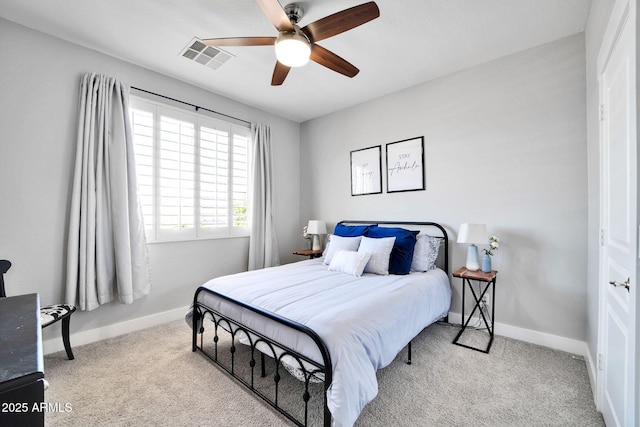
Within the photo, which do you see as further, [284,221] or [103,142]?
[284,221]

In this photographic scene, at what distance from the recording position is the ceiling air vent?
8.75ft

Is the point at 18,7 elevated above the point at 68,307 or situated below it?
above

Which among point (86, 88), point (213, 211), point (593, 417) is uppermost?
point (86, 88)

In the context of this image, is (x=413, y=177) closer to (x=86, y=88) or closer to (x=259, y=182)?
(x=259, y=182)

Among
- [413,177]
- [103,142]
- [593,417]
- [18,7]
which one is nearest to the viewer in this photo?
[593,417]

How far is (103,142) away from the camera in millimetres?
2723

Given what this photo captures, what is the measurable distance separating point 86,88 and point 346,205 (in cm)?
325

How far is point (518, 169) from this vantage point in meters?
2.77

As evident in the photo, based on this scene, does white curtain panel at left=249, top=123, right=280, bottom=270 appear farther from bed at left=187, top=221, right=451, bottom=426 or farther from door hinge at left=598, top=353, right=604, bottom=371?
door hinge at left=598, top=353, right=604, bottom=371

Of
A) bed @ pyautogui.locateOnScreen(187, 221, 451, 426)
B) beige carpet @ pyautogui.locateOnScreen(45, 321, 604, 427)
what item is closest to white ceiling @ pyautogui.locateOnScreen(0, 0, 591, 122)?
bed @ pyautogui.locateOnScreen(187, 221, 451, 426)

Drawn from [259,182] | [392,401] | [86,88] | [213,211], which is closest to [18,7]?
[86,88]

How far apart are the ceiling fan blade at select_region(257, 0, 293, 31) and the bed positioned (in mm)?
1883

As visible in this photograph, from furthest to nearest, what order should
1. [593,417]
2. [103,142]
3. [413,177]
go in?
[413,177] → [103,142] → [593,417]

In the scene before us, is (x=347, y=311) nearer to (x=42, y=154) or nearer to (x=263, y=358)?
(x=263, y=358)
